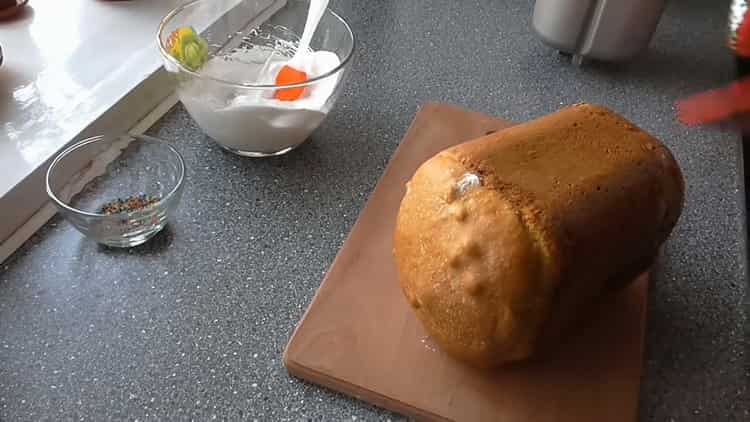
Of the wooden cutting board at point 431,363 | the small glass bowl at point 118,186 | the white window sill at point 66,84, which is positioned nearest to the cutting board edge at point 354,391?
the wooden cutting board at point 431,363

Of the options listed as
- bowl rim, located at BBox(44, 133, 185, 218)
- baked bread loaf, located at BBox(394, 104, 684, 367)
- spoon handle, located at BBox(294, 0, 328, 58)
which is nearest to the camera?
baked bread loaf, located at BBox(394, 104, 684, 367)

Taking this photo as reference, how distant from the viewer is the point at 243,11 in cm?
90

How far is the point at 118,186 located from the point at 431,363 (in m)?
0.41

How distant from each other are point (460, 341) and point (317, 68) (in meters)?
0.41

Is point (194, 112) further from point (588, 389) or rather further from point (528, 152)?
point (588, 389)

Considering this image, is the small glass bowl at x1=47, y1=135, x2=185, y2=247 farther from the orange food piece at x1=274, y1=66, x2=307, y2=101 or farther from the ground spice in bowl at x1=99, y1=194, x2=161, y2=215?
the orange food piece at x1=274, y1=66, x2=307, y2=101

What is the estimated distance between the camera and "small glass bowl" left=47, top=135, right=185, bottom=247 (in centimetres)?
63

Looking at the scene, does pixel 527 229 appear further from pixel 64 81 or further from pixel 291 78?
pixel 64 81

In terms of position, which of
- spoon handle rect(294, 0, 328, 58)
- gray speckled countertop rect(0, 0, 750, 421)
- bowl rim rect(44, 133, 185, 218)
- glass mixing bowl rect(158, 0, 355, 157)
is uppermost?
spoon handle rect(294, 0, 328, 58)

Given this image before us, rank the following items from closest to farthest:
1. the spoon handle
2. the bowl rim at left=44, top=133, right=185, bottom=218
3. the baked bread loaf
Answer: the baked bread loaf, the bowl rim at left=44, top=133, right=185, bottom=218, the spoon handle

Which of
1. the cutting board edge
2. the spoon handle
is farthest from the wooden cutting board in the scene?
the spoon handle

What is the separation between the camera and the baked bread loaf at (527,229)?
1.56 feet

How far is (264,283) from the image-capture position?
0.63 metres

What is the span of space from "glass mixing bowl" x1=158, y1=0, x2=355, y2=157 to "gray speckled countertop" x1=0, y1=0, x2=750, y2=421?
6 cm
